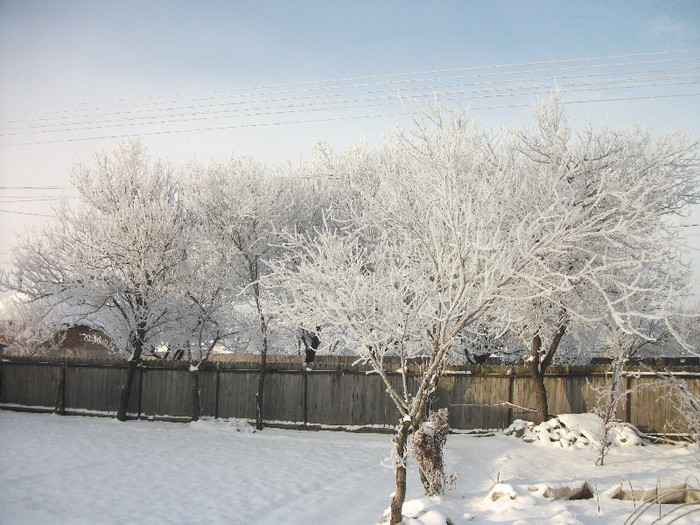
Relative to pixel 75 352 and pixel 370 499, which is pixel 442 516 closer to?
pixel 370 499

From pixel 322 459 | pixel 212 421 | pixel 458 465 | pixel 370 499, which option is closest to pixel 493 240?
pixel 370 499

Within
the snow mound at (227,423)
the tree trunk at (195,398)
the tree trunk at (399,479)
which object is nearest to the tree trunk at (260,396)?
the snow mound at (227,423)

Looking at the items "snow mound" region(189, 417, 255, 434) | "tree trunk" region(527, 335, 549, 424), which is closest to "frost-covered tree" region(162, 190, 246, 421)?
"snow mound" region(189, 417, 255, 434)

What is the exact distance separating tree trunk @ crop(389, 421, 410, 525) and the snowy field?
244mm

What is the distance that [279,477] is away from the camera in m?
8.29

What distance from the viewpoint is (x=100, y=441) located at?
10844mm

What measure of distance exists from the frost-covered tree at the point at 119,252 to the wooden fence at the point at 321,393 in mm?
1057

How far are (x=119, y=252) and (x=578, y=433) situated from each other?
11197 millimetres

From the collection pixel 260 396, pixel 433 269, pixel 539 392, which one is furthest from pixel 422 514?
pixel 260 396

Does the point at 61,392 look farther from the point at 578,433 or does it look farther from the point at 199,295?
the point at 578,433

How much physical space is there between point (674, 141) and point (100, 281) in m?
13.5

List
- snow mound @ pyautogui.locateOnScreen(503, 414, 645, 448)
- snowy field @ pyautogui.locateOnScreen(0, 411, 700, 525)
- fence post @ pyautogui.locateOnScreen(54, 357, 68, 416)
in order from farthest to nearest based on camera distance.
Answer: fence post @ pyautogui.locateOnScreen(54, 357, 68, 416), snow mound @ pyautogui.locateOnScreen(503, 414, 645, 448), snowy field @ pyautogui.locateOnScreen(0, 411, 700, 525)

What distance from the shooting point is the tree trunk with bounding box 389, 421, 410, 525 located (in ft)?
19.2

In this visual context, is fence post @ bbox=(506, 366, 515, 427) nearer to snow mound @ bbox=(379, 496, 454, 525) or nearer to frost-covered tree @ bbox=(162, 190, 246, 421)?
snow mound @ bbox=(379, 496, 454, 525)
